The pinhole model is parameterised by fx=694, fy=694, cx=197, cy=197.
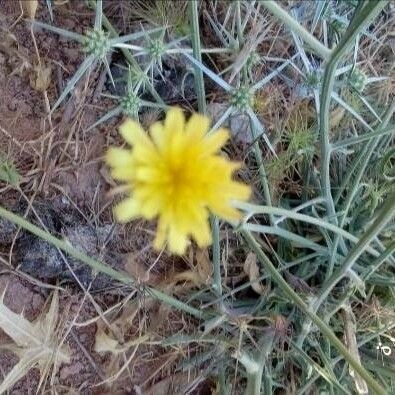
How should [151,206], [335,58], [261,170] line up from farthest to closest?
[261,170], [335,58], [151,206]

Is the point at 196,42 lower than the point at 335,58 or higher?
higher

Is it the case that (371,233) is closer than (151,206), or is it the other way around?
(151,206)

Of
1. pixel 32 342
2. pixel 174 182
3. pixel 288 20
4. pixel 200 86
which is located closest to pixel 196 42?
pixel 200 86

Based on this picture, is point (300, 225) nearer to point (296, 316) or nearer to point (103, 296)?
point (296, 316)

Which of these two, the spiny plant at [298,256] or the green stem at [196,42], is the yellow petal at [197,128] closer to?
the green stem at [196,42]

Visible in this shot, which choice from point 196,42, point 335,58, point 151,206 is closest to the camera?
point 151,206

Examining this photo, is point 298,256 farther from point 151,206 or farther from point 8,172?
point 151,206

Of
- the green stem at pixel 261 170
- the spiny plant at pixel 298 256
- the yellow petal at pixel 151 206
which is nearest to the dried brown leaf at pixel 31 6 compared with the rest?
the spiny plant at pixel 298 256

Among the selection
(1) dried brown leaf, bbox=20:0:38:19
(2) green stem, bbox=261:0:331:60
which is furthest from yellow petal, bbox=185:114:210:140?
(1) dried brown leaf, bbox=20:0:38:19
